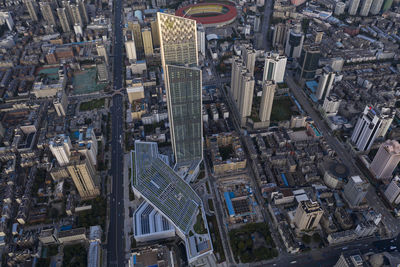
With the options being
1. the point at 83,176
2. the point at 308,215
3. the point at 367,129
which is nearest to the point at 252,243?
the point at 308,215

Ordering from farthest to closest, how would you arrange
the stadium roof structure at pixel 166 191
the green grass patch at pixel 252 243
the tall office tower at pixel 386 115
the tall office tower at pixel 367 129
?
the tall office tower at pixel 386 115
the tall office tower at pixel 367 129
the stadium roof structure at pixel 166 191
the green grass patch at pixel 252 243

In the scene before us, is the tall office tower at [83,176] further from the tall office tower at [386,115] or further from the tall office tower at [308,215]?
the tall office tower at [386,115]

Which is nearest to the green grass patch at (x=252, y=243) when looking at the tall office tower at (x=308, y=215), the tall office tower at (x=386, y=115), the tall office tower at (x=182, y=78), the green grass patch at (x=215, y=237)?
the green grass patch at (x=215, y=237)

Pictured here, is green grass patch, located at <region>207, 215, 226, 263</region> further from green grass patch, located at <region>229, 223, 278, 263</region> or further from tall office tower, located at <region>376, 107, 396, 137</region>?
tall office tower, located at <region>376, 107, 396, 137</region>

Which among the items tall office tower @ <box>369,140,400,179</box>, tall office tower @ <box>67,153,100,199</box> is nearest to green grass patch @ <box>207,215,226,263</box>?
tall office tower @ <box>67,153,100,199</box>

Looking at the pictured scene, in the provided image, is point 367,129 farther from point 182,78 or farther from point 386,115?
point 182,78
